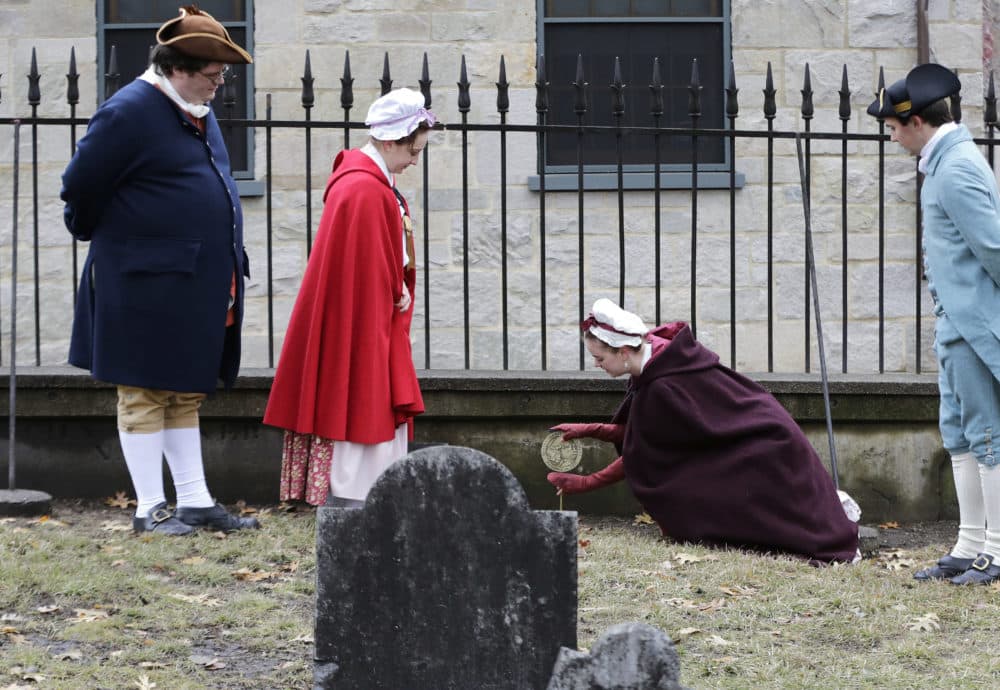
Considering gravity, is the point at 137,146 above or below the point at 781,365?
above

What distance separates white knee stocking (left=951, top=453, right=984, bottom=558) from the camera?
15.9 feet

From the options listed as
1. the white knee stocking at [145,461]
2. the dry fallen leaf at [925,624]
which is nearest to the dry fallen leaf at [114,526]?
the white knee stocking at [145,461]

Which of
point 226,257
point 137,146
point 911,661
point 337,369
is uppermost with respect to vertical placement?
point 137,146

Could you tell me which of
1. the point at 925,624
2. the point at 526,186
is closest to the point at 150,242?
the point at 925,624

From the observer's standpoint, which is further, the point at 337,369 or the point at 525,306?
the point at 525,306

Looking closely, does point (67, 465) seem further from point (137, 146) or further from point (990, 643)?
point (990, 643)

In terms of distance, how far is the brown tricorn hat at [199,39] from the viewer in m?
4.91

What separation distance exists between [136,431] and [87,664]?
58.3 inches

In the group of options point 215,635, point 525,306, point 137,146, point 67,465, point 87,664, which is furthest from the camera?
point 525,306

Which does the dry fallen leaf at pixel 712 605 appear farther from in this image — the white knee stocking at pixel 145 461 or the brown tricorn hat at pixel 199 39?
the brown tricorn hat at pixel 199 39

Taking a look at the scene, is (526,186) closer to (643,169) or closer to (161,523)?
(643,169)

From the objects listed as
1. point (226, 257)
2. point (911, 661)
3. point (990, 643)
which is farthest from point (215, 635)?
point (990, 643)

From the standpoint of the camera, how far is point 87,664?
3.82 metres

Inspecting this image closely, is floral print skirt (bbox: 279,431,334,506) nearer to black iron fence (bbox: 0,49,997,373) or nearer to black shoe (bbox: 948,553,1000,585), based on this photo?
black shoe (bbox: 948,553,1000,585)
